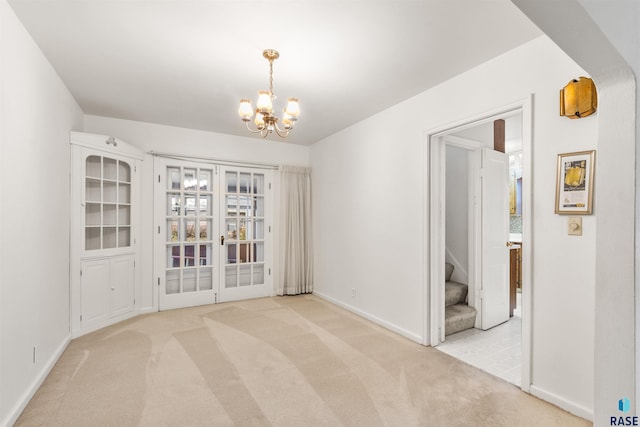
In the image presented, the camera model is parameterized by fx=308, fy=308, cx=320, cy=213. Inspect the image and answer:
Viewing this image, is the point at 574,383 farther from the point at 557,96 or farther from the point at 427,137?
the point at 427,137

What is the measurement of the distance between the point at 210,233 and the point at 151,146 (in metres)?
1.49

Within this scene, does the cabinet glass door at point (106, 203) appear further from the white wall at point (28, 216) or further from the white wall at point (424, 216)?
the white wall at point (424, 216)

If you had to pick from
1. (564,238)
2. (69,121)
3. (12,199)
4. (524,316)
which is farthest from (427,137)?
(69,121)

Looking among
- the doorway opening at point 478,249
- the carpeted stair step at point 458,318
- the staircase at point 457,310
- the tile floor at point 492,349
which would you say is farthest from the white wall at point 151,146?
the tile floor at point 492,349

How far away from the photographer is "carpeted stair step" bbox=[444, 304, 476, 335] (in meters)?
3.47

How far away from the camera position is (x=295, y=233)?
5.25 m

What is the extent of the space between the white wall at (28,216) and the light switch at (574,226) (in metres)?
3.67

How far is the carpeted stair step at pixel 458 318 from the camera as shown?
347 centimetres

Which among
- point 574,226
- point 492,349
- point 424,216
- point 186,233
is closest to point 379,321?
point 492,349

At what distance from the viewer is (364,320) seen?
397 centimetres

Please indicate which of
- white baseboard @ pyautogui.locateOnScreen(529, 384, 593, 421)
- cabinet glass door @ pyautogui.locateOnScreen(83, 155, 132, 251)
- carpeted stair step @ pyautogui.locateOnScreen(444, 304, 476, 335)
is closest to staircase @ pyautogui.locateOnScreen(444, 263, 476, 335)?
carpeted stair step @ pyautogui.locateOnScreen(444, 304, 476, 335)

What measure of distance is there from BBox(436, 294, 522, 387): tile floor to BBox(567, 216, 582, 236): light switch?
4.14 feet

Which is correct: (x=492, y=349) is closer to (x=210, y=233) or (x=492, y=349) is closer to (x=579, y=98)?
(x=579, y=98)

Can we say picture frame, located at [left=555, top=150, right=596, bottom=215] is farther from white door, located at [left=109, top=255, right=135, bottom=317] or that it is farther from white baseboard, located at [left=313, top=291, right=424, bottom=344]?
white door, located at [left=109, top=255, right=135, bottom=317]
